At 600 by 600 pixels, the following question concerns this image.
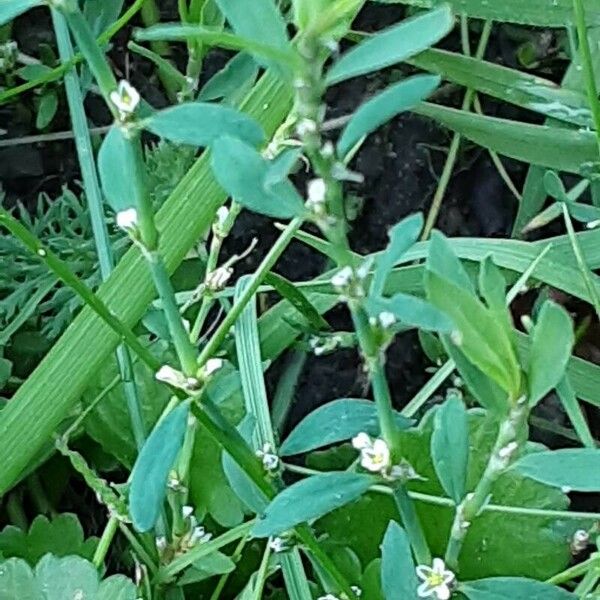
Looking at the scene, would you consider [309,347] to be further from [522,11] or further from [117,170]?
[117,170]

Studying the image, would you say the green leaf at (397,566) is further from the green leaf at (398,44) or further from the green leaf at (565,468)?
the green leaf at (398,44)

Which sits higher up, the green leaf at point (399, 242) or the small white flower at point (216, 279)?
the green leaf at point (399, 242)

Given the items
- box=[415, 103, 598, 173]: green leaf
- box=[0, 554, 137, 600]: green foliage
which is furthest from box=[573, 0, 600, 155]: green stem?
box=[0, 554, 137, 600]: green foliage

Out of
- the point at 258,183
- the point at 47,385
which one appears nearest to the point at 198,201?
the point at 47,385

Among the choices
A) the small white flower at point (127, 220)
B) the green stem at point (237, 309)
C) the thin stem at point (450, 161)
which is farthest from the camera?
the thin stem at point (450, 161)

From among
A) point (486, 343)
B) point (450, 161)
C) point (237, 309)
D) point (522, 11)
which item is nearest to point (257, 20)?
point (486, 343)

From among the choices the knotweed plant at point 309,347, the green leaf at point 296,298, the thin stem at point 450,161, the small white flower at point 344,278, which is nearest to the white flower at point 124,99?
the knotweed plant at point 309,347
